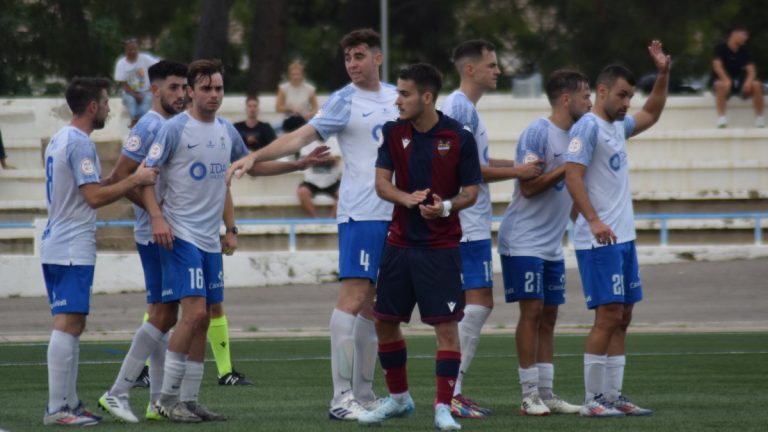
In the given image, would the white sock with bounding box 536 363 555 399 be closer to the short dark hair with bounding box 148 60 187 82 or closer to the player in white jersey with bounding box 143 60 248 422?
the player in white jersey with bounding box 143 60 248 422

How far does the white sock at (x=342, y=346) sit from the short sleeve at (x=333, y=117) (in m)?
1.16

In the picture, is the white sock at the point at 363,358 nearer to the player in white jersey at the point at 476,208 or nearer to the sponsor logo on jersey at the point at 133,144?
the player in white jersey at the point at 476,208

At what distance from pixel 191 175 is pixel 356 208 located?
1.06 m

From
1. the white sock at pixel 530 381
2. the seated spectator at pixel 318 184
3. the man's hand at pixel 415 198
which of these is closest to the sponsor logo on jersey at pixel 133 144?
the man's hand at pixel 415 198

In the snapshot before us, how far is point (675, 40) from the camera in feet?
94.4

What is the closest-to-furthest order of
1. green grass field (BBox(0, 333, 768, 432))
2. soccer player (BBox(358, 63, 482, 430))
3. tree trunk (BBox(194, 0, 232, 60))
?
soccer player (BBox(358, 63, 482, 430)) → green grass field (BBox(0, 333, 768, 432)) → tree trunk (BBox(194, 0, 232, 60))

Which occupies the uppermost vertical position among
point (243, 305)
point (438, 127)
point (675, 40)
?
point (675, 40)

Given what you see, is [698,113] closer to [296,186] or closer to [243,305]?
[296,186]

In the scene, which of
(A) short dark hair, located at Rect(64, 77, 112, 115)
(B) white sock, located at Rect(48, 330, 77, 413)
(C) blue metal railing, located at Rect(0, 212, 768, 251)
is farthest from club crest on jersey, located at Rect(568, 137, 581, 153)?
(C) blue metal railing, located at Rect(0, 212, 768, 251)

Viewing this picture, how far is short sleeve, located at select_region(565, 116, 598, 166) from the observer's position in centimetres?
955

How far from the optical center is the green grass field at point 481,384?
30.5 feet

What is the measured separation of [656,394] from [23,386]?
474 centimetres

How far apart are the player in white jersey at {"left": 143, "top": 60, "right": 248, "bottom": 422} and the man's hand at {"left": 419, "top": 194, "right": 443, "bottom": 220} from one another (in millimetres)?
1580

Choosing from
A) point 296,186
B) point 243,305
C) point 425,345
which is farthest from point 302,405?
point 296,186
